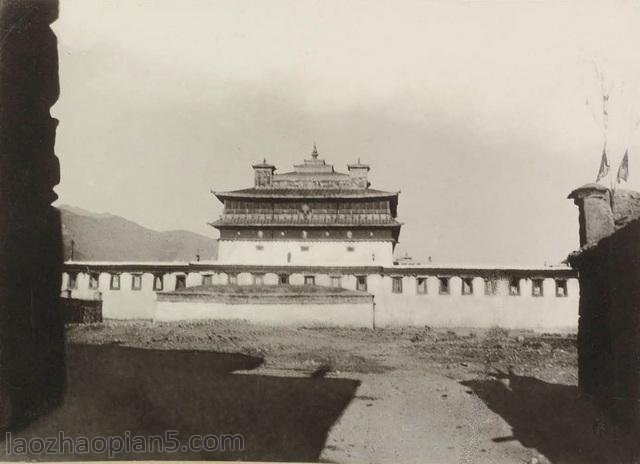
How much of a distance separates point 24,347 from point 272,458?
353cm

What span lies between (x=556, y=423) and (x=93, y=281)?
28.0 m

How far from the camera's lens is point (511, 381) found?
35.1 feet

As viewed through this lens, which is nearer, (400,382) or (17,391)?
(17,391)

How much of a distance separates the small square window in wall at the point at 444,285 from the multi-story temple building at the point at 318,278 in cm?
6

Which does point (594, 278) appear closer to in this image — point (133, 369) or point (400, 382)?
point (400, 382)

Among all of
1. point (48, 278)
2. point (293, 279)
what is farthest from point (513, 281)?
point (48, 278)

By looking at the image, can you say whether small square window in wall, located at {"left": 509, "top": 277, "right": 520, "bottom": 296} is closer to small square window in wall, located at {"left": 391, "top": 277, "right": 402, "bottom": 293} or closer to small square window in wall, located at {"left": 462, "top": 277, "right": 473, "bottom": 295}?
small square window in wall, located at {"left": 462, "top": 277, "right": 473, "bottom": 295}

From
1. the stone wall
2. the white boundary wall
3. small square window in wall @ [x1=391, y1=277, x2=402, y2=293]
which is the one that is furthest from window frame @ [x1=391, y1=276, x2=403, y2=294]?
the stone wall

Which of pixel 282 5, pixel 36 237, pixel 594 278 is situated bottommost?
pixel 594 278

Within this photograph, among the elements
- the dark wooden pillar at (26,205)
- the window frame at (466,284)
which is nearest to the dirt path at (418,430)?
the dark wooden pillar at (26,205)

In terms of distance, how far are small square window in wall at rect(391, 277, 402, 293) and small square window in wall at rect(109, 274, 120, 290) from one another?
16.2 m

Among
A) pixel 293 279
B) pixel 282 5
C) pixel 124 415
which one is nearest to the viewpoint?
pixel 124 415

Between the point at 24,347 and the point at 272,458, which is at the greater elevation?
the point at 24,347

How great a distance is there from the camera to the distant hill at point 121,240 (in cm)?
8000
